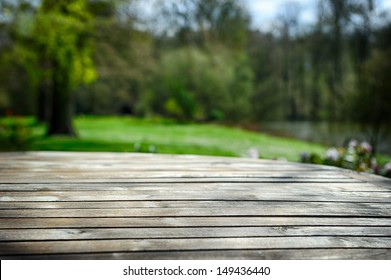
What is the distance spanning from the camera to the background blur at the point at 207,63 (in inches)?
461

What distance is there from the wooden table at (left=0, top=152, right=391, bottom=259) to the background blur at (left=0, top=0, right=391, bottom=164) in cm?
785

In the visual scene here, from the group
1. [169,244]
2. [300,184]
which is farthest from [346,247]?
[300,184]

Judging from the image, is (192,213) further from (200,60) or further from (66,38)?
(200,60)

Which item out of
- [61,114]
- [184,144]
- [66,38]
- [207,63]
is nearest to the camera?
[66,38]

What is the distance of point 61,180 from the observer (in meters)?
2.87

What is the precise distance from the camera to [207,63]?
27.4 metres

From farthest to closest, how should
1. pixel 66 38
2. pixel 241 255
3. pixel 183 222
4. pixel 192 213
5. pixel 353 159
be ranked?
pixel 66 38, pixel 353 159, pixel 192 213, pixel 183 222, pixel 241 255

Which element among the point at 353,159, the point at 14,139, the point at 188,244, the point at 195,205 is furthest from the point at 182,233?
the point at 14,139

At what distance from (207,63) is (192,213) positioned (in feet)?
84.5

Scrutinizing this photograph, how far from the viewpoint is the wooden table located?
1.75 meters

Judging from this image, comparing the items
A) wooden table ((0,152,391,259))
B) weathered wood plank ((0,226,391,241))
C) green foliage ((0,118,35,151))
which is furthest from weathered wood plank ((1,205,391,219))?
green foliage ((0,118,35,151))

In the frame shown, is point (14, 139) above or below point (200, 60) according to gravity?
below

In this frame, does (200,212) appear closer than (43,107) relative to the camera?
Yes
